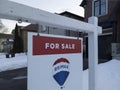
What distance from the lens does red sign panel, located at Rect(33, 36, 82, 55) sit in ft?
8.17

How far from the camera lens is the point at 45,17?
106 inches

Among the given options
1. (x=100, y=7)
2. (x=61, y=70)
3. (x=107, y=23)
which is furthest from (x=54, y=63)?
(x=100, y=7)

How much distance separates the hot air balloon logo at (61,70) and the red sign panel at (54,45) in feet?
0.42

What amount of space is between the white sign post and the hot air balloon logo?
51 centimetres

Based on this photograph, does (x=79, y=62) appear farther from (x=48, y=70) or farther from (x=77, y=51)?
(x=48, y=70)

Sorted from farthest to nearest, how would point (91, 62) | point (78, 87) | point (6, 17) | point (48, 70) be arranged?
1. point (91, 62)
2. point (78, 87)
3. point (48, 70)
4. point (6, 17)

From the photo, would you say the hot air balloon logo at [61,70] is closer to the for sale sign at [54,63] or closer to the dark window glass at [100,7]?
the for sale sign at [54,63]

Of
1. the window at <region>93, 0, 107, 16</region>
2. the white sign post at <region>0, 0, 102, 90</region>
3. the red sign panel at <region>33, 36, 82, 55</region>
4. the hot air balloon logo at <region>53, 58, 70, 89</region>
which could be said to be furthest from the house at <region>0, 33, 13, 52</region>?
the hot air balloon logo at <region>53, 58, 70, 89</region>

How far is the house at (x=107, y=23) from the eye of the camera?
17.9 metres

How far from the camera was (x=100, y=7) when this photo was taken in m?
22.5

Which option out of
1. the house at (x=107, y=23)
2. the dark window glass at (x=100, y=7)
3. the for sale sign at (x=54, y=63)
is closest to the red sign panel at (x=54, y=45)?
the for sale sign at (x=54, y=63)

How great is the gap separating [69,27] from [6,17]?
111 cm

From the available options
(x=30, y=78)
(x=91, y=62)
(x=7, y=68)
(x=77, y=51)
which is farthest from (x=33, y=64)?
(x=7, y=68)

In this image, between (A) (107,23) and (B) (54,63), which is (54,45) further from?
(A) (107,23)
